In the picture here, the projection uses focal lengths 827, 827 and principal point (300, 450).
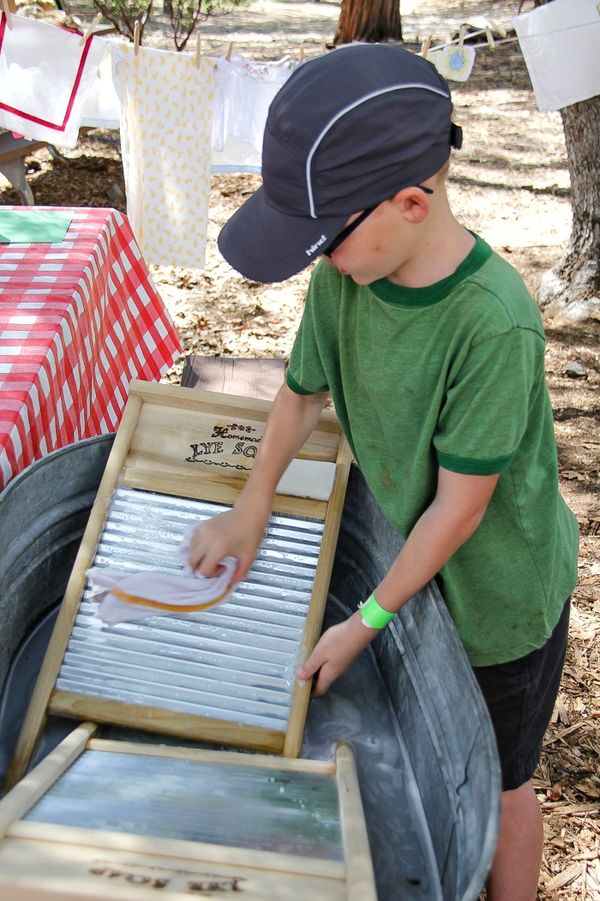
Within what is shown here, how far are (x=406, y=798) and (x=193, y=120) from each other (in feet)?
11.7

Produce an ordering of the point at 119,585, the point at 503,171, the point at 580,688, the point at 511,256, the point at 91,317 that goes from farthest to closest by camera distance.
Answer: the point at 503,171 < the point at 511,256 < the point at 580,688 < the point at 91,317 < the point at 119,585

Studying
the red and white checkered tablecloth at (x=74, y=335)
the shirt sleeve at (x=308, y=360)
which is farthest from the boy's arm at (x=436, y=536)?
the red and white checkered tablecloth at (x=74, y=335)

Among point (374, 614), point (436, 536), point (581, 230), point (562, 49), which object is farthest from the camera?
point (581, 230)

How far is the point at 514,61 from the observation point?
11297mm

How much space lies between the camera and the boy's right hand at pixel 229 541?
6.16ft

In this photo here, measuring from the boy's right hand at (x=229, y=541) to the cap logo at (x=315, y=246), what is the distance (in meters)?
0.74

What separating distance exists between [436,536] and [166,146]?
11.3 ft

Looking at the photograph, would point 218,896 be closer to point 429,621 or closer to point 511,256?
point 429,621

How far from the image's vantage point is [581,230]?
16.8ft

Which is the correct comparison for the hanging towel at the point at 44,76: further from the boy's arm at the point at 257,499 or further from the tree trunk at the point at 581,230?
the boy's arm at the point at 257,499

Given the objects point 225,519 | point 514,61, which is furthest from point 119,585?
point 514,61

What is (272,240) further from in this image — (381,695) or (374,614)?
(381,695)

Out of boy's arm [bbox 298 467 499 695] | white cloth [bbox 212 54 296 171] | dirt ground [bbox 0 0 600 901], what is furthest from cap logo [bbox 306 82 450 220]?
white cloth [bbox 212 54 296 171]

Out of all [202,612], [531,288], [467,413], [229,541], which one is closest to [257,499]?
[229,541]
